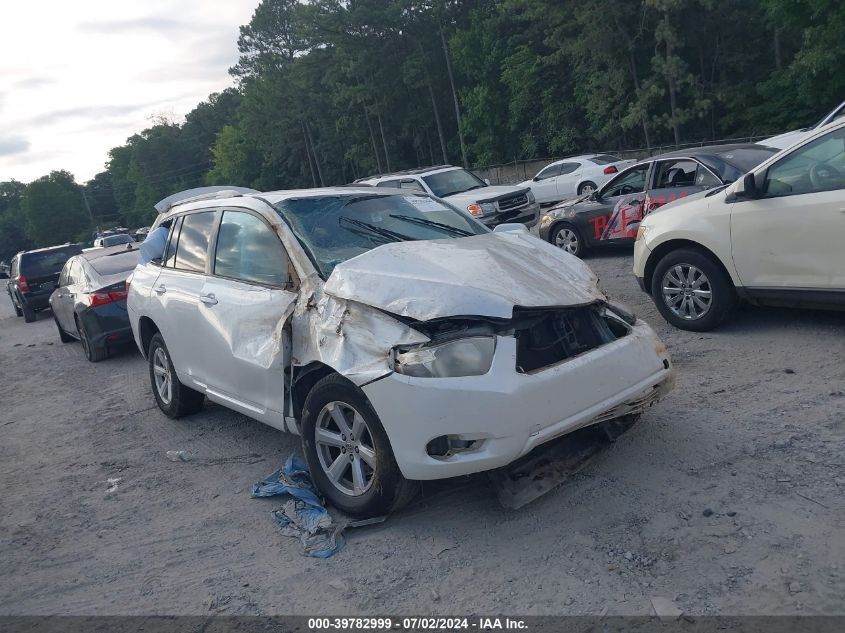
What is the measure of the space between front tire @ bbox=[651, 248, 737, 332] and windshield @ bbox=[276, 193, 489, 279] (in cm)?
234

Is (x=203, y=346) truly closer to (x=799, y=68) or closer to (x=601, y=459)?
(x=601, y=459)

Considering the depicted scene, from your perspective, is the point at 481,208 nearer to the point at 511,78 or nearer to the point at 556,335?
the point at 556,335

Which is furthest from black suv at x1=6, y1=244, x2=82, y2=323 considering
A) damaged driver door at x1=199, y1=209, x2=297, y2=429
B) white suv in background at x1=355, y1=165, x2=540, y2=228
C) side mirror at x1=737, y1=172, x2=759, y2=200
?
side mirror at x1=737, y1=172, x2=759, y2=200

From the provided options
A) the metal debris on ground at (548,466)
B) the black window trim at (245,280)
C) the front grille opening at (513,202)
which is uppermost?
the black window trim at (245,280)

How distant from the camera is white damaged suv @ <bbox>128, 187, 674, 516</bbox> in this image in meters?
3.65

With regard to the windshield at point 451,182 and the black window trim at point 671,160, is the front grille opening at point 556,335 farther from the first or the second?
the windshield at point 451,182

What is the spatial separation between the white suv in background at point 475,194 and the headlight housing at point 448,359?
1062 cm

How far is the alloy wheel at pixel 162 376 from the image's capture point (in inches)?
253

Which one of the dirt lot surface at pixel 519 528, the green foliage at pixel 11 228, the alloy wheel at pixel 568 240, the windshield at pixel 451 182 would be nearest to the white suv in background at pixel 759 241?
Result: the dirt lot surface at pixel 519 528

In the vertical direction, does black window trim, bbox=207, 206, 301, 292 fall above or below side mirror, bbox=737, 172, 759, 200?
above

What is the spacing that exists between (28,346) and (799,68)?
28.4 meters

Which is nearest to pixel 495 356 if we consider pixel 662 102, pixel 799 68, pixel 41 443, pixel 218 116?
pixel 41 443

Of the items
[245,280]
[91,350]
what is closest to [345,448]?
[245,280]

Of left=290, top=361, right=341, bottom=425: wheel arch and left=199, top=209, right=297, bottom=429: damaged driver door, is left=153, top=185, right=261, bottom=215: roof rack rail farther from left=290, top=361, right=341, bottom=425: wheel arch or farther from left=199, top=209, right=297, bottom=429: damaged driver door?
left=290, top=361, right=341, bottom=425: wheel arch
